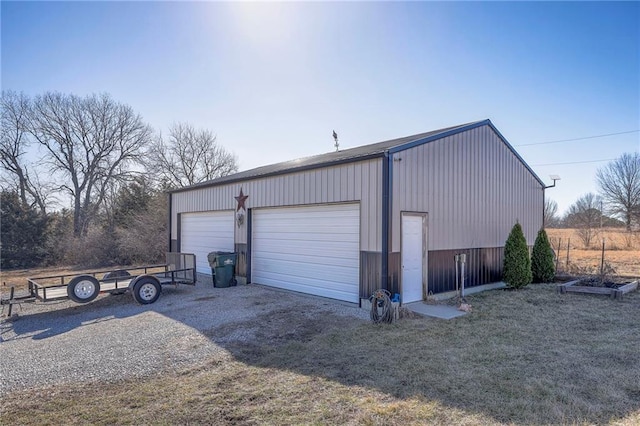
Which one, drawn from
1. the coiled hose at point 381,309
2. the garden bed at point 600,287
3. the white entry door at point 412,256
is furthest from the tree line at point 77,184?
the garden bed at point 600,287

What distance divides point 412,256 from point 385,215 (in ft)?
4.17

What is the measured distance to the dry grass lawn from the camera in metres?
2.98

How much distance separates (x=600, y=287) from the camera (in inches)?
343

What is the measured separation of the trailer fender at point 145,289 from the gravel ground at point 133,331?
0.16 metres

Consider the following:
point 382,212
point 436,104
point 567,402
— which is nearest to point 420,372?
point 567,402

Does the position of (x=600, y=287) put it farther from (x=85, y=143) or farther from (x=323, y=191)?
(x=85, y=143)

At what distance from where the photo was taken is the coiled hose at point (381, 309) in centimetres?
594

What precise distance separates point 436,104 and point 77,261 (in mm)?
18762

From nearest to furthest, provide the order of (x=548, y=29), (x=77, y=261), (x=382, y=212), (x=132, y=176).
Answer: (x=382, y=212), (x=548, y=29), (x=77, y=261), (x=132, y=176)

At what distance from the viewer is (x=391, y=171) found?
22.3 ft

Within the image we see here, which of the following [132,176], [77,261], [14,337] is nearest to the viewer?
[14,337]

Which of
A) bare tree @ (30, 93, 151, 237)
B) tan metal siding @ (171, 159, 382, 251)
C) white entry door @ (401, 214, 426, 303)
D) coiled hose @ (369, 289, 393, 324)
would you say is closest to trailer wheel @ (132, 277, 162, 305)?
tan metal siding @ (171, 159, 382, 251)

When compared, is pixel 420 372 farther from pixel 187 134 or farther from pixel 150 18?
pixel 187 134

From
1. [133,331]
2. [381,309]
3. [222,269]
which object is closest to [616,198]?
[381,309]
